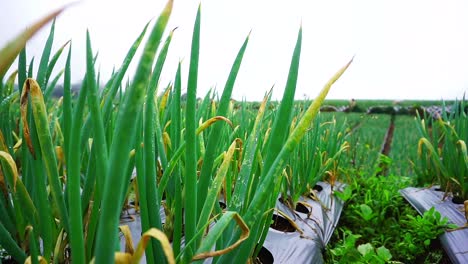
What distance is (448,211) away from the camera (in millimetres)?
1674

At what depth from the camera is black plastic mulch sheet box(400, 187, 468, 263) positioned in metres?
1.28

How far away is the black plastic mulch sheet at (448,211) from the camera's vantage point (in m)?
1.28

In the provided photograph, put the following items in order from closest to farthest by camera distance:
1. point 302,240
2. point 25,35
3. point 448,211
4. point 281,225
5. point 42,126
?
1. point 25,35
2. point 42,126
3. point 302,240
4. point 281,225
5. point 448,211

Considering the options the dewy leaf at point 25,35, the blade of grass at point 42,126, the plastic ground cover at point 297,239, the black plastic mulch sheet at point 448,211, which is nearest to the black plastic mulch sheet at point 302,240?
the plastic ground cover at point 297,239

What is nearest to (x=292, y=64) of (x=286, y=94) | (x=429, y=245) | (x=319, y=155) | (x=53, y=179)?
(x=286, y=94)

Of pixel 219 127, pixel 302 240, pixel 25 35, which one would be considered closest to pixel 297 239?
pixel 302 240

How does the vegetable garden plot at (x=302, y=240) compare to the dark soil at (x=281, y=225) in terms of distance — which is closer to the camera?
the vegetable garden plot at (x=302, y=240)

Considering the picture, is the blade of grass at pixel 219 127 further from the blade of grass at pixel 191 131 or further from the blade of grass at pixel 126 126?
the blade of grass at pixel 126 126

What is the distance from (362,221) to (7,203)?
182 centimetres

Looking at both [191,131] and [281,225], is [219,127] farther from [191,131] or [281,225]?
[281,225]

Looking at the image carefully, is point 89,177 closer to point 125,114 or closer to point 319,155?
point 125,114

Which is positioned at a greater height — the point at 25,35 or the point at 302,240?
the point at 25,35

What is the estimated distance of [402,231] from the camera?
177 centimetres

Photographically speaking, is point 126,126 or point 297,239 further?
point 297,239
